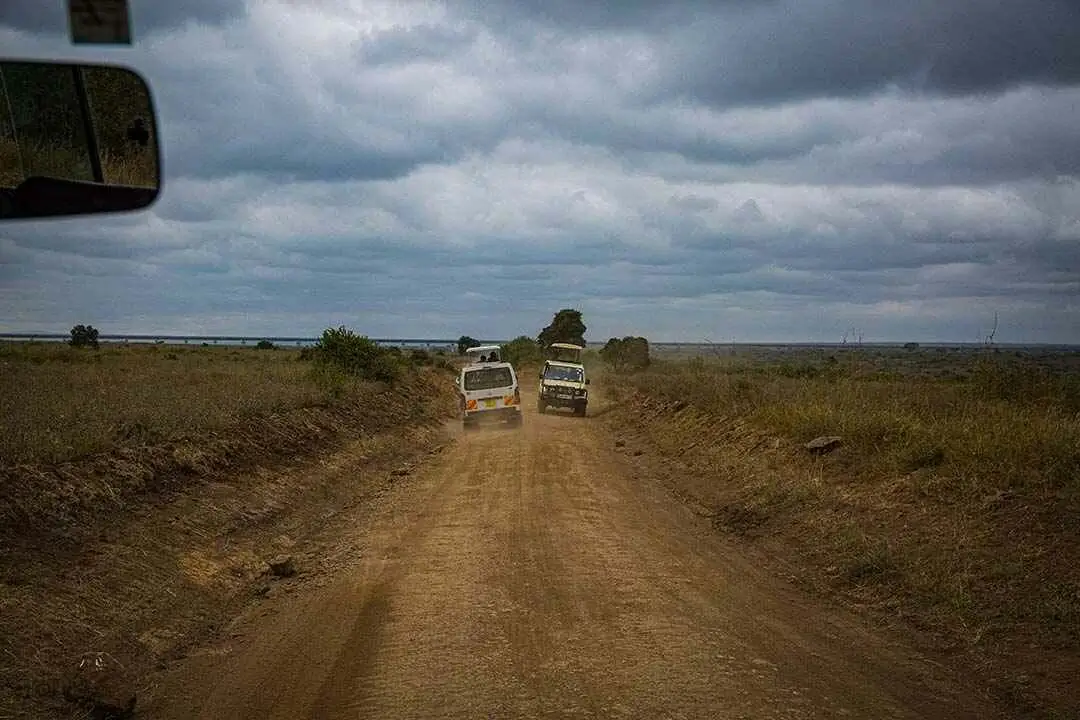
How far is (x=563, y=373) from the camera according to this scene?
34.7m

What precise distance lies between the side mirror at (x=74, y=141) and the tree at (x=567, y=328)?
7470 cm

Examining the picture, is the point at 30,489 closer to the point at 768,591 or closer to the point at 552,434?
the point at 768,591

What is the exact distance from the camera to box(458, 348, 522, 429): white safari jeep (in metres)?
28.8

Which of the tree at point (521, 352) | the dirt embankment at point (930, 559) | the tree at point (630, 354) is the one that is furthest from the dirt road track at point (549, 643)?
the tree at point (521, 352)

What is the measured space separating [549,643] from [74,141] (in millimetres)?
5184

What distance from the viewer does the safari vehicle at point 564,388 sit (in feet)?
112

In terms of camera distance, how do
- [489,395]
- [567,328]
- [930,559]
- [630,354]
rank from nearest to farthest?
[930,559], [489,395], [630,354], [567,328]

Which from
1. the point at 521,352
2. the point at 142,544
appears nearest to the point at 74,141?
the point at 142,544

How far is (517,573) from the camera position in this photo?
949 centimetres

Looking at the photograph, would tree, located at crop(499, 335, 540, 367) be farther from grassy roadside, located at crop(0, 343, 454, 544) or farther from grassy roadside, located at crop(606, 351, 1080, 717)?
grassy roadside, located at crop(606, 351, 1080, 717)

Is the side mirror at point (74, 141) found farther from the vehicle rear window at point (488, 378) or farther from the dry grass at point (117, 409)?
the vehicle rear window at point (488, 378)

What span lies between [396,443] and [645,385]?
1765cm

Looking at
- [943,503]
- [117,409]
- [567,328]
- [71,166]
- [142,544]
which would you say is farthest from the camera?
[567,328]

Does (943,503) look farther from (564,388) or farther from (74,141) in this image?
(564,388)
